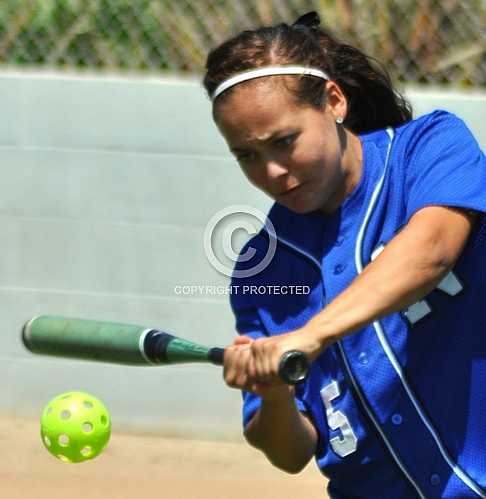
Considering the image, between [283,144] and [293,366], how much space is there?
22.0 inches

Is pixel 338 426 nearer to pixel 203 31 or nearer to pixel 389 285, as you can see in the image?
pixel 389 285

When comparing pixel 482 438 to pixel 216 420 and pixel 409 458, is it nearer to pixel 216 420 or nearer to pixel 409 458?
pixel 409 458

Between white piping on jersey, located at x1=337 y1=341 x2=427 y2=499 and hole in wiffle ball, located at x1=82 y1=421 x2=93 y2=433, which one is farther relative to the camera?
hole in wiffle ball, located at x1=82 y1=421 x2=93 y2=433

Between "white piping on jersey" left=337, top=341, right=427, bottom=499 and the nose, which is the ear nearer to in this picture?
the nose

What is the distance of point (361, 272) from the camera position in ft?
7.94

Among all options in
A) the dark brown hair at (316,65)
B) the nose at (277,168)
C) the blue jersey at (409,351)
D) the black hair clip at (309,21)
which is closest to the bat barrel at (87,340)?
the blue jersey at (409,351)

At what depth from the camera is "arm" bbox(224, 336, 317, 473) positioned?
2.55 m

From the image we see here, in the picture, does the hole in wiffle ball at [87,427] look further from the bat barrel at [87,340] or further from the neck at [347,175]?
the neck at [347,175]

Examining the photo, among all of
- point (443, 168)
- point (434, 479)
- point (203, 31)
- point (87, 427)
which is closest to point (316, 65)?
point (443, 168)

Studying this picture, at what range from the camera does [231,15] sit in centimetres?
565

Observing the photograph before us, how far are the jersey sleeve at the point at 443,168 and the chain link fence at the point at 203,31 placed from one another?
295cm

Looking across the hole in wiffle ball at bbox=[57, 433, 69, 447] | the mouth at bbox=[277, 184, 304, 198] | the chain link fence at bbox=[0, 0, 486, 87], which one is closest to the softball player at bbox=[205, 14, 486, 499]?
the mouth at bbox=[277, 184, 304, 198]

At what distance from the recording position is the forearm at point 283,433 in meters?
2.58

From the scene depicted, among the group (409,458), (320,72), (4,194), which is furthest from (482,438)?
(4,194)
